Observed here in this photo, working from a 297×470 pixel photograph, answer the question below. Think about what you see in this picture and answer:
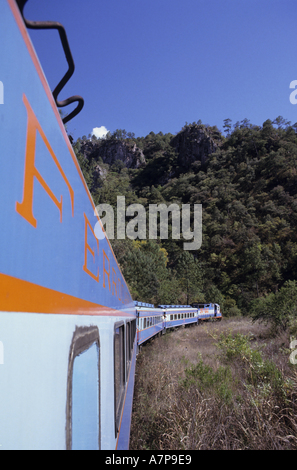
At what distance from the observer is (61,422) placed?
776 millimetres

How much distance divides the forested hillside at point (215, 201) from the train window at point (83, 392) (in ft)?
48.9

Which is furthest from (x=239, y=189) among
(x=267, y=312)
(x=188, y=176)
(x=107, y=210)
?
(x=267, y=312)

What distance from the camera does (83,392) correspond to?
1104 mm

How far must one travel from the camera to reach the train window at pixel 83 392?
2.96 ft

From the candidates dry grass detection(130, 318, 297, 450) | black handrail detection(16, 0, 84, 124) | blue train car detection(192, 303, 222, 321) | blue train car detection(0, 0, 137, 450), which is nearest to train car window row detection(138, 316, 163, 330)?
dry grass detection(130, 318, 297, 450)

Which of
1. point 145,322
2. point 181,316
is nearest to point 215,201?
point 181,316

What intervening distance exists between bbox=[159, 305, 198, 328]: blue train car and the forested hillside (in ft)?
31.0

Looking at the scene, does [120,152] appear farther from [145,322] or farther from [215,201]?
[145,322]

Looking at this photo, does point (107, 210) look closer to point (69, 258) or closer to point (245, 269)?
point (69, 258)

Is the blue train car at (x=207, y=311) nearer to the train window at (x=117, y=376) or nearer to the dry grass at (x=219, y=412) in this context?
the dry grass at (x=219, y=412)

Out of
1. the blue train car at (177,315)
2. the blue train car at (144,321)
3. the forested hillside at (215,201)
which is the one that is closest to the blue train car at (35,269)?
the blue train car at (144,321)

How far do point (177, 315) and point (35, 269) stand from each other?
20735 millimetres
